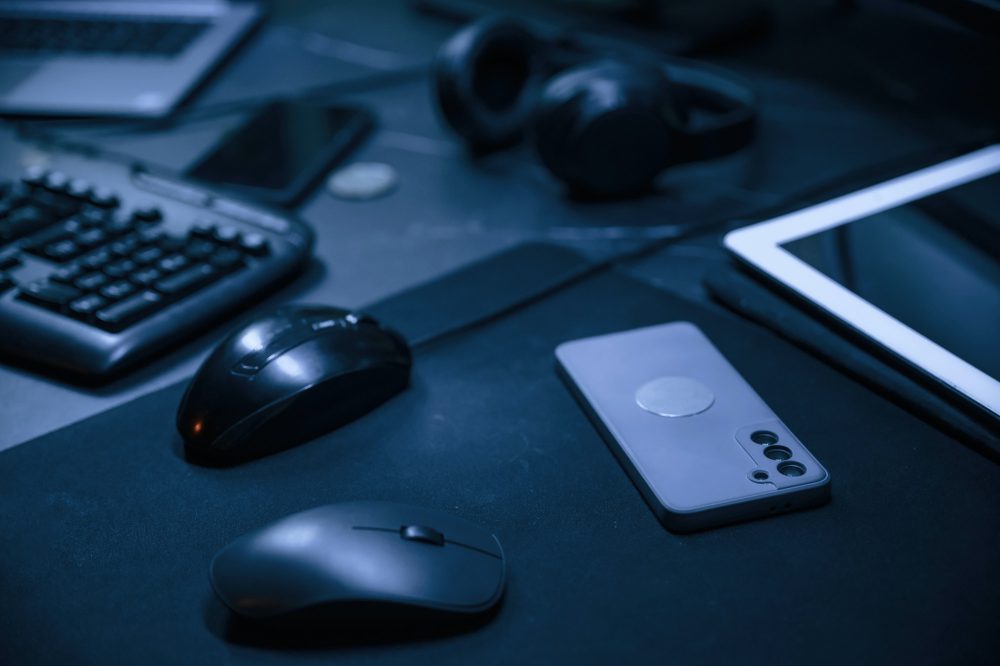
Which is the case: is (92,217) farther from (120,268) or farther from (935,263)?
(935,263)

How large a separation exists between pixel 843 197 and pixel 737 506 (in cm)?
29

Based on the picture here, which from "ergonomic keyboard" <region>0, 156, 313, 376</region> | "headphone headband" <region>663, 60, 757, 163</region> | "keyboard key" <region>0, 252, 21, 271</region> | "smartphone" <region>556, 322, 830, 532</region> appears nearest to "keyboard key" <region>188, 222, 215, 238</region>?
"ergonomic keyboard" <region>0, 156, 313, 376</region>

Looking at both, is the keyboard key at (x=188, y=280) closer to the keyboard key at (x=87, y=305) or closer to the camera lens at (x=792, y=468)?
the keyboard key at (x=87, y=305)

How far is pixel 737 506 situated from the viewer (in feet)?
1.35

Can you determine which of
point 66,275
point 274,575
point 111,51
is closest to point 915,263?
point 274,575

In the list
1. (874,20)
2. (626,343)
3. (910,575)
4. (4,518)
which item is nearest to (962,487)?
(910,575)

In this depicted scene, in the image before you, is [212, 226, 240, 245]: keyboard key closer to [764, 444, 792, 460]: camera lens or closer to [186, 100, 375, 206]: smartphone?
[186, 100, 375, 206]: smartphone

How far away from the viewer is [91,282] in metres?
0.55

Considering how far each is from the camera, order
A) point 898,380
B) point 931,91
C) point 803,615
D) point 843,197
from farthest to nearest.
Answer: point 931,91 → point 843,197 → point 898,380 → point 803,615

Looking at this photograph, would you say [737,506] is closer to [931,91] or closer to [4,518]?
[4,518]

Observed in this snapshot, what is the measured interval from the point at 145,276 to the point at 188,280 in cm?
3

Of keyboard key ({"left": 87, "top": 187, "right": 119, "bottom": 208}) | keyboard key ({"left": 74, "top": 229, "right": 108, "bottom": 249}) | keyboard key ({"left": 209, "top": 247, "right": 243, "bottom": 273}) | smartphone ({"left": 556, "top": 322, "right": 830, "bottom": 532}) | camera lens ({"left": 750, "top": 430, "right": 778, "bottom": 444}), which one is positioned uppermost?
camera lens ({"left": 750, "top": 430, "right": 778, "bottom": 444})

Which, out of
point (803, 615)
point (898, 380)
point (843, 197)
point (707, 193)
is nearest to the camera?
point (803, 615)

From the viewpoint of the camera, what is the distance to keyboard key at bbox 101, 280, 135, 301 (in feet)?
1.79
